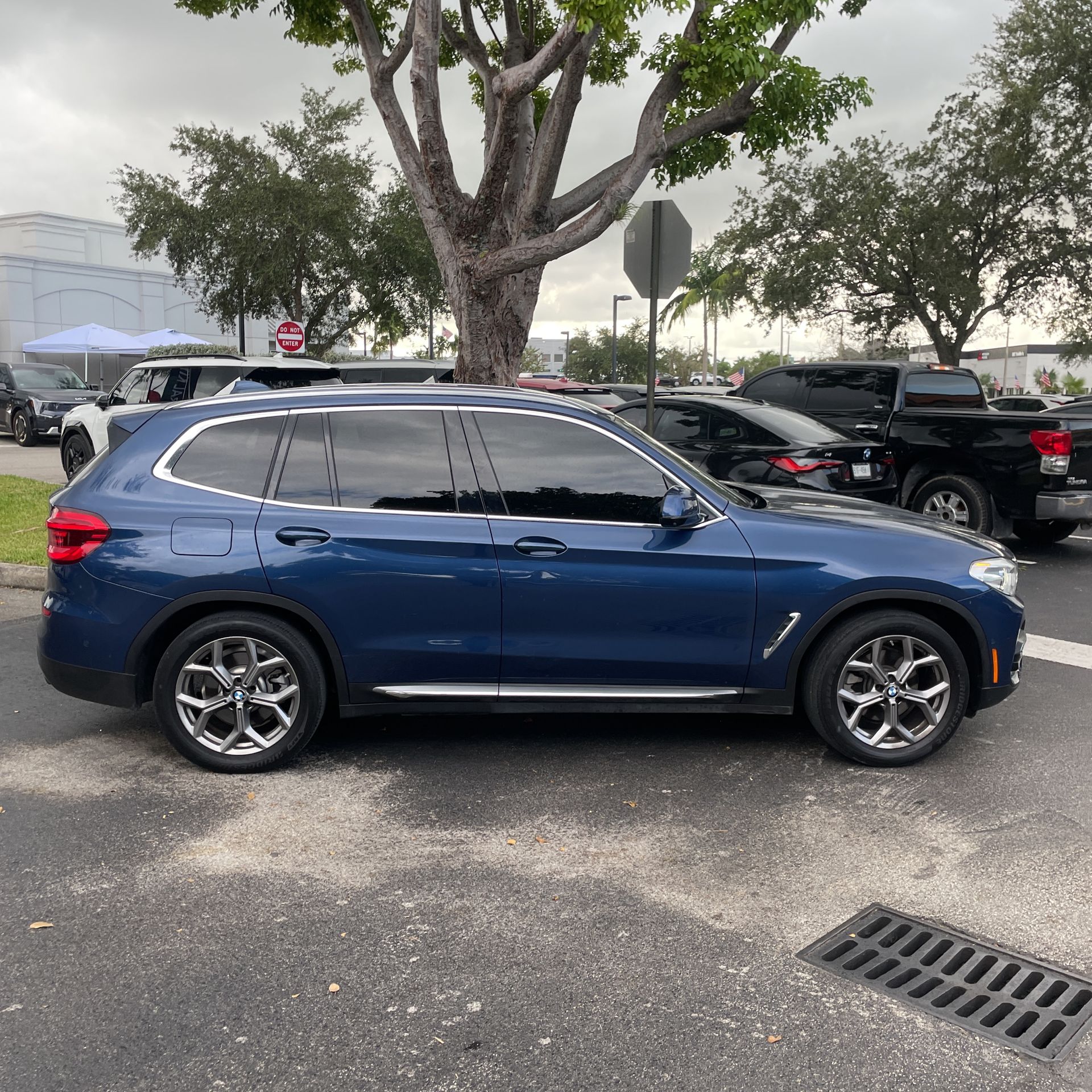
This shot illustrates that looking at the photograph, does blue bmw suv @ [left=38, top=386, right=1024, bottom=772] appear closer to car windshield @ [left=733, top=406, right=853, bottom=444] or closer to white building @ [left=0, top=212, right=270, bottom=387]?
car windshield @ [left=733, top=406, right=853, bottom=444]

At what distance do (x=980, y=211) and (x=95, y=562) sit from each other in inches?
1078

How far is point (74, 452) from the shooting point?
49.8 ft

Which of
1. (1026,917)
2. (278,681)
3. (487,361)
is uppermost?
(487,361)

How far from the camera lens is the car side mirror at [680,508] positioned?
15.9ft

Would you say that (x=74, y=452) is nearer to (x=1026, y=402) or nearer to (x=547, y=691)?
(x=547, y=691)

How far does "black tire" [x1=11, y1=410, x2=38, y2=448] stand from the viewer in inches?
934

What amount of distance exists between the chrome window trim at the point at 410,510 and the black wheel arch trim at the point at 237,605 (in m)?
0.43

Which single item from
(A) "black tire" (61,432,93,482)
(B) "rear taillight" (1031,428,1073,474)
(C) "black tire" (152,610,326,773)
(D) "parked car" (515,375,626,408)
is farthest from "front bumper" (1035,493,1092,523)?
(A) "black tire" (61,432,93,482)

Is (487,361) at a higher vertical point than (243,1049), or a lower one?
higher

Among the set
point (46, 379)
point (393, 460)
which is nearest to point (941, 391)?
point (393, 460)

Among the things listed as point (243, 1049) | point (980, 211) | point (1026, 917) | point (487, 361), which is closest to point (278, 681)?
point (243, 1049)

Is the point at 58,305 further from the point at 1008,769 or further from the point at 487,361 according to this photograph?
the point at 1008,769

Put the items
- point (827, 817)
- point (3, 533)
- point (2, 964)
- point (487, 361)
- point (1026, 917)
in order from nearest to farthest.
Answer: point (2, 964)
point (1026, 917)
point (827, 817)
point (3, 533)
point (487, 361)

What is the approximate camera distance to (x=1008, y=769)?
5062 millimetres
